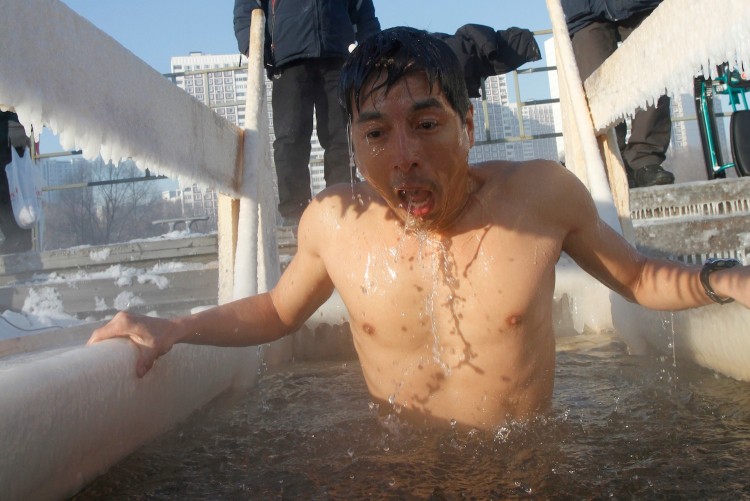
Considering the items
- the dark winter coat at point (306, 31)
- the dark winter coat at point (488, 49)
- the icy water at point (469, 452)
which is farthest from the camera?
the dark winter coat at point (488, 49)

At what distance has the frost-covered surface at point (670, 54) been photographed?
5.95ft

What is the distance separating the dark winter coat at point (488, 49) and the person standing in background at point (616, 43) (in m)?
0.66

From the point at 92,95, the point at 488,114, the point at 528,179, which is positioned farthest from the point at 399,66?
the point at 488,114

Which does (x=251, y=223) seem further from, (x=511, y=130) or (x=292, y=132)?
(x=511, y=130)

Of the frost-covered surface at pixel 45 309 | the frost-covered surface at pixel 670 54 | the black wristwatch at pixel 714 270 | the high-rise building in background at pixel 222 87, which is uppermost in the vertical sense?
the high-rise building in background at pixel 222 87

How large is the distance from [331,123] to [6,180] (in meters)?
2.88

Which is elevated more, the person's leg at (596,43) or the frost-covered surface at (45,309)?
the person's leg at (596,43)

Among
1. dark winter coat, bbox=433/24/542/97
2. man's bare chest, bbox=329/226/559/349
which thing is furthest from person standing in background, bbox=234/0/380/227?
man's bare chest, bbox=329/226/559/349

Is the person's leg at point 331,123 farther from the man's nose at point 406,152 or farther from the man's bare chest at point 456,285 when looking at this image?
the man's nose at point 406,152

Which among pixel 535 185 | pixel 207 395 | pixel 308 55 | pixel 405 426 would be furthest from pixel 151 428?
pixel 308 55

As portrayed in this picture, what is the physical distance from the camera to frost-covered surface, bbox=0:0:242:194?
1411mm

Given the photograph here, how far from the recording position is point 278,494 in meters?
1.39

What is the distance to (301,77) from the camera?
4.07m

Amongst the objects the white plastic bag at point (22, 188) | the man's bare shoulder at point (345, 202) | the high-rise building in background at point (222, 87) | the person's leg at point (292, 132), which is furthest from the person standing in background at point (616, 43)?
the white plastic bag at point (22, 188)
